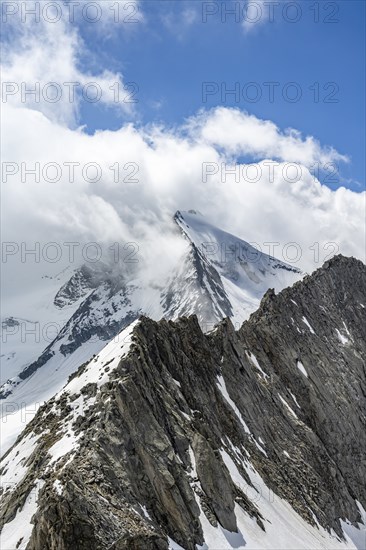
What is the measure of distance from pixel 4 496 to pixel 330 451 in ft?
196

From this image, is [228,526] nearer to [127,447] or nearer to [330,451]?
[127,447]

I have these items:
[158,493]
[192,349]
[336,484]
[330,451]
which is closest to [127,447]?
[158,493]

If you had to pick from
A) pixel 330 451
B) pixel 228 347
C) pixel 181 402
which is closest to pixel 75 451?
pixel 181 402

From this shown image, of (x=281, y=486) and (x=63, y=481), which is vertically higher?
(x=63, y=481)

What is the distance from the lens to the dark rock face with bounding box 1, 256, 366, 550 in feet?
134

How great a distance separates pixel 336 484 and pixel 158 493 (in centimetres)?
5050

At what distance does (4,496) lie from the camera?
50875 millimetres

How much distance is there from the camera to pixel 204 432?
201ft

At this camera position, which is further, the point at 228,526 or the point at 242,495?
the point at 242,495

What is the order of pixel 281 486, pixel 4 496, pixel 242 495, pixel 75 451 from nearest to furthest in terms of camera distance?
pixel 75 451
pixel 4 496
pixel 242 495
pixel 281 486

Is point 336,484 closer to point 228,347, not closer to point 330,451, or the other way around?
point 330,451

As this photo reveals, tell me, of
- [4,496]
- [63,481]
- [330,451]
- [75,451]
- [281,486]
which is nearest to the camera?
[63,481]

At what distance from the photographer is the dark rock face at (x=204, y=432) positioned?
4091cm

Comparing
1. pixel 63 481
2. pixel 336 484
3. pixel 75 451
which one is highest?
pixel 75 451
